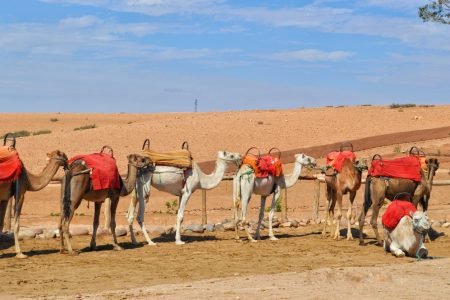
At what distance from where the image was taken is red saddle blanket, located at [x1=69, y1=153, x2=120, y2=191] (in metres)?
15.5

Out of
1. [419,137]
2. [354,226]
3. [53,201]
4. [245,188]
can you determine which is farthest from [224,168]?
[419,137]

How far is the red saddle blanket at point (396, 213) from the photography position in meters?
14.9

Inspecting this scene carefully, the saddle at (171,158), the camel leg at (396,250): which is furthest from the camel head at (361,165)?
the saddle at (171,158)

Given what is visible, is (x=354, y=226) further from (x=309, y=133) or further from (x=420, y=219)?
(x=309, y=133)

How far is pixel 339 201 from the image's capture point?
17875 millimetres

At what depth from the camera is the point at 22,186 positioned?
14875mm

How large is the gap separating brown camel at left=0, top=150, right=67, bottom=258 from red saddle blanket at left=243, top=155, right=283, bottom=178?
4104 millimetres

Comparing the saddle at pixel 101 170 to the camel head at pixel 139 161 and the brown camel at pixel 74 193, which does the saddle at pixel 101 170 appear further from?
the camel head at pixel 139 161

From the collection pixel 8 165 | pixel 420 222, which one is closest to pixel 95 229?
pixel 8 165

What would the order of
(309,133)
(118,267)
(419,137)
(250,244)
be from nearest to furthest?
(118,267), (250,244), (419,137), (309,133)

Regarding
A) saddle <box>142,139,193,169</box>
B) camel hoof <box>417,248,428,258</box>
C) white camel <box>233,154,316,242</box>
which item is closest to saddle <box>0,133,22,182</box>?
saddle <box>142,139,193,169</box>

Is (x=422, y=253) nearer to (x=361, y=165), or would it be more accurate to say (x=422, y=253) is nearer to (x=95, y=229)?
(x=361, y=165)

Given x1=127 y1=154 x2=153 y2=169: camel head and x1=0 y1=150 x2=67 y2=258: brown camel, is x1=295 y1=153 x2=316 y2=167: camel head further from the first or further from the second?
x1=0 y1=150 x2=67 y2=258: brown camel

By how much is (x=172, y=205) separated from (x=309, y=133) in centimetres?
2597
